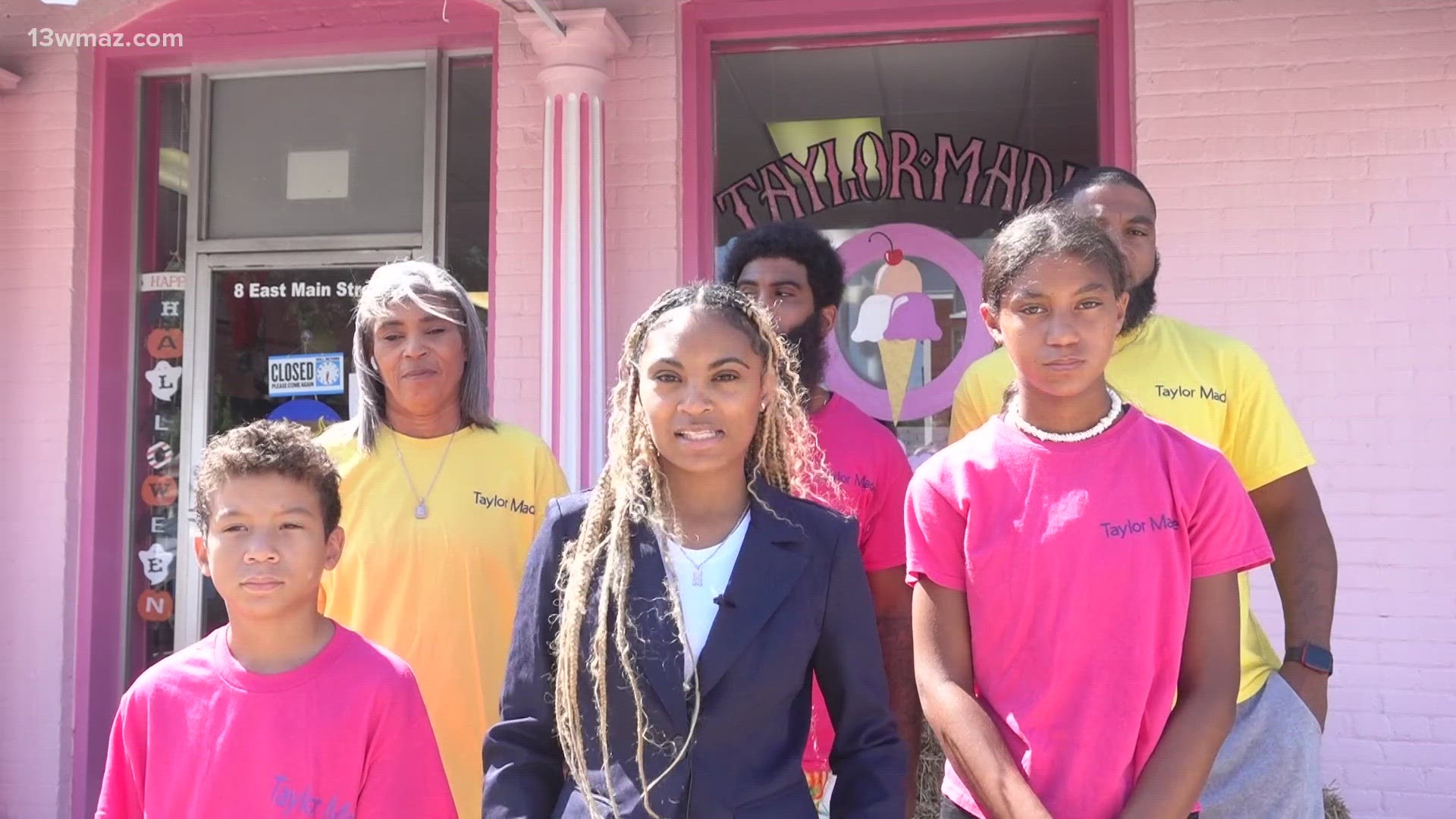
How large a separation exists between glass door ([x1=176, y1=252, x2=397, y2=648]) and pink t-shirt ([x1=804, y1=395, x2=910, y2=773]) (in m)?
3.48

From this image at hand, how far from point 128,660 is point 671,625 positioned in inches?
189

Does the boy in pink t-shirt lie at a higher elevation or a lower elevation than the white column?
lower

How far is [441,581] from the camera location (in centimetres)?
272

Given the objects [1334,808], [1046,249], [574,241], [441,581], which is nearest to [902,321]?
[574,241]

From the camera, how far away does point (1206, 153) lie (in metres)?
4.88

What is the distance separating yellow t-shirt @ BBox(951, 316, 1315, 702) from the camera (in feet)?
8.62

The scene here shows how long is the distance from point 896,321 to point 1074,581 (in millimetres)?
3419

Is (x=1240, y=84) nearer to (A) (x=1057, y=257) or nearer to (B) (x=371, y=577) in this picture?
(A) (x=1057, y=257)

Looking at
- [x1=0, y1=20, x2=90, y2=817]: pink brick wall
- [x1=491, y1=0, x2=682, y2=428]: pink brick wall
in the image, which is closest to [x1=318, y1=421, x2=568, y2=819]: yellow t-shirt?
[x1=491, y1=0, x2=682, y2=428]: pink brick wall

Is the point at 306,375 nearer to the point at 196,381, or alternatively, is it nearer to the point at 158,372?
the point at 196,381

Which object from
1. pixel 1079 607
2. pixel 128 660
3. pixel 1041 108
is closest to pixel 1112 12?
pixel 1041 108

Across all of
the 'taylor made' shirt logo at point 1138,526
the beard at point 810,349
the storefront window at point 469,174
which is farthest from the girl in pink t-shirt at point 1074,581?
the storefront window at point 469,174

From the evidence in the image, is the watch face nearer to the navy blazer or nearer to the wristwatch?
the wristwatch

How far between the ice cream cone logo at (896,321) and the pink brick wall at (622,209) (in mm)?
906
